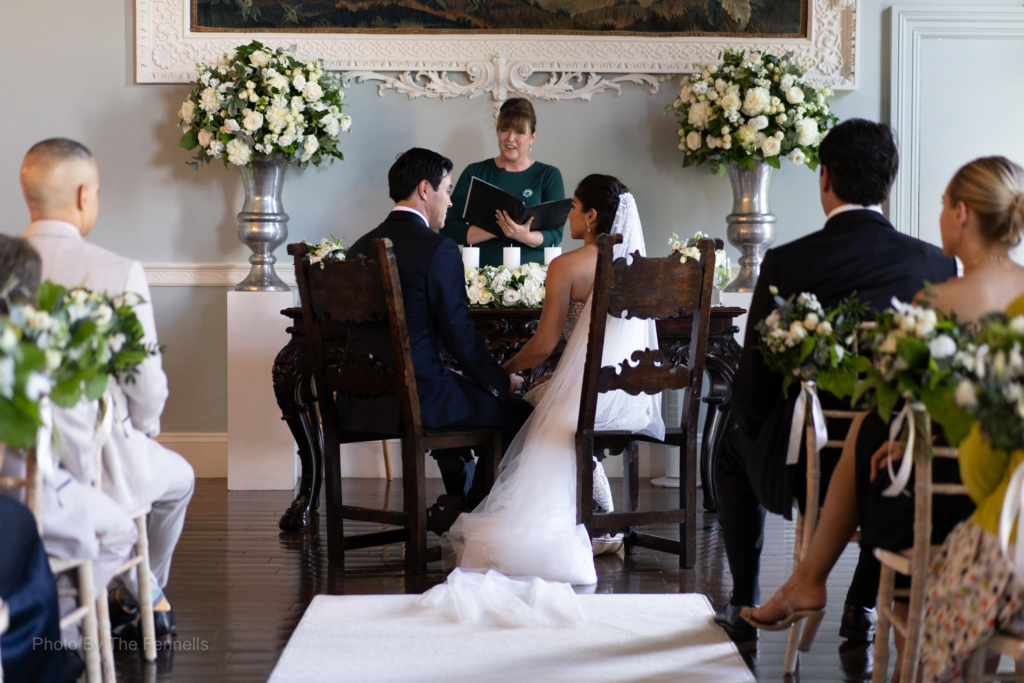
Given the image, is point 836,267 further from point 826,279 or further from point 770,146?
point 770,146

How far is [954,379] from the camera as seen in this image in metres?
1.69

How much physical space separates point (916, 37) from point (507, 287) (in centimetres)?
300

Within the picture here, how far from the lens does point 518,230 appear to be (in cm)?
437

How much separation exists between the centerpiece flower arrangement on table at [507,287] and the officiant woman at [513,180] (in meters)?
0.59

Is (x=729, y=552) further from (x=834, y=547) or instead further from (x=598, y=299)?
(x=598, y=299)

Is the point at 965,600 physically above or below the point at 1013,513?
below

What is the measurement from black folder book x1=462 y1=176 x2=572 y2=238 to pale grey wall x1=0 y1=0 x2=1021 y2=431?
3.49 ft

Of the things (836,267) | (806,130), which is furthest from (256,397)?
(836,267)

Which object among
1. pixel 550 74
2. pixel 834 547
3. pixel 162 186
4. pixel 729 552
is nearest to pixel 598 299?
pixel 729 552

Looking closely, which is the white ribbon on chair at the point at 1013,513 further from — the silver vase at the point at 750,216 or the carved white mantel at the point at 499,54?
the carved white mantel at the point at 499,54

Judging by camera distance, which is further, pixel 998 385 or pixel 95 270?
pixel 95 270

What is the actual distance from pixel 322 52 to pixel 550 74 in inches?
50.5

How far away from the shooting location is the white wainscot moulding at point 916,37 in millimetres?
5203

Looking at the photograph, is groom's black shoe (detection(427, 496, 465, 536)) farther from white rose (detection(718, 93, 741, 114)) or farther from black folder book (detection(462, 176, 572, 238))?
white rose (detection(718, 93, 741, 114))
